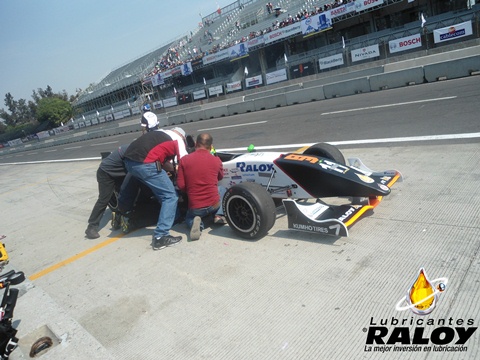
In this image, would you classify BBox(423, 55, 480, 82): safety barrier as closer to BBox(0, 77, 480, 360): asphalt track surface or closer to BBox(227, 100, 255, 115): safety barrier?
BBox(227, 100, 255, 115): safety barrier

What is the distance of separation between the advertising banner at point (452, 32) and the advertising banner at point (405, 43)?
86 cm

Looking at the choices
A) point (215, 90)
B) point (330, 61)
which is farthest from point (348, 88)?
point (215, 90)

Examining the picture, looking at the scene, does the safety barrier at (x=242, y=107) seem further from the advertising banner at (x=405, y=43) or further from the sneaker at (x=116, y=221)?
the sneaker at (x=116, y=221)

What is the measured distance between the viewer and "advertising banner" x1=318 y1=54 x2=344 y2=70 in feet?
81.6

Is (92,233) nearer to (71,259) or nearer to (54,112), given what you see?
(71,259)

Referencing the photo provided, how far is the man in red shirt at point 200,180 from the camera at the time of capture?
470 cm

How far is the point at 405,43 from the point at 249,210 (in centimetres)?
2147

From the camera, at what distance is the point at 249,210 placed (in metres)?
4.35

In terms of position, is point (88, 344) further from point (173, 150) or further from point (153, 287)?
point (173, 150)

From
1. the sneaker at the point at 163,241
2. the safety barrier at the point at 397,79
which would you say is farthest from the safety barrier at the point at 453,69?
the sneaker at the point at 163,241

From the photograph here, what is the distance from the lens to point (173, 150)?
4965 mm

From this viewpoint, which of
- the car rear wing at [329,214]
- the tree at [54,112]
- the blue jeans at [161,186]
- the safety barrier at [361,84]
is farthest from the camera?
the tree at [54,112]

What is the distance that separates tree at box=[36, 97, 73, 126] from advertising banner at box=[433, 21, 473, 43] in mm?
73898

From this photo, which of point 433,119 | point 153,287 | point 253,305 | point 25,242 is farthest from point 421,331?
point 433,119
